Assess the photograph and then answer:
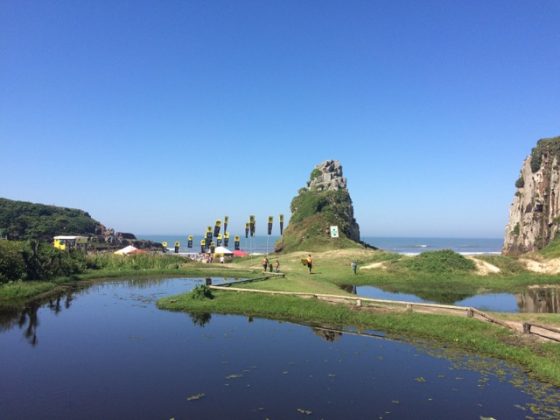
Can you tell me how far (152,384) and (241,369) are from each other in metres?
4.03

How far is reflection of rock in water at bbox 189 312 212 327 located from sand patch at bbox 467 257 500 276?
3855cm

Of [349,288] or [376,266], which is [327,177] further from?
[349,288]

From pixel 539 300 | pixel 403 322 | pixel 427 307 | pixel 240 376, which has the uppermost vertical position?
pixel 427 307

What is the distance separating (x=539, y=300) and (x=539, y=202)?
62.1 meters

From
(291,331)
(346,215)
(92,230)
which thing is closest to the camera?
(291,331)

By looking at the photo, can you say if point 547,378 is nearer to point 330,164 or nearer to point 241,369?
point 241,369

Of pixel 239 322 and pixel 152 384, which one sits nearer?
pixel 152 384

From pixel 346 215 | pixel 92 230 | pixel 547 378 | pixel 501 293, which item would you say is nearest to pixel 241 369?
pixel 547 378

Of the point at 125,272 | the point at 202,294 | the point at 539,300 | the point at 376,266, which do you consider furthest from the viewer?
the point at 376,266

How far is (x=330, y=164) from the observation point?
116 m

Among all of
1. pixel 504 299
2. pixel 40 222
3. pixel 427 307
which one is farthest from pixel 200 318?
pixel 40 222

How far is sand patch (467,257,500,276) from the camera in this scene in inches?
2098

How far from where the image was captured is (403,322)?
2655 cm

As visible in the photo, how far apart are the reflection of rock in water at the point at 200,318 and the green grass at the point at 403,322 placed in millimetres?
626
